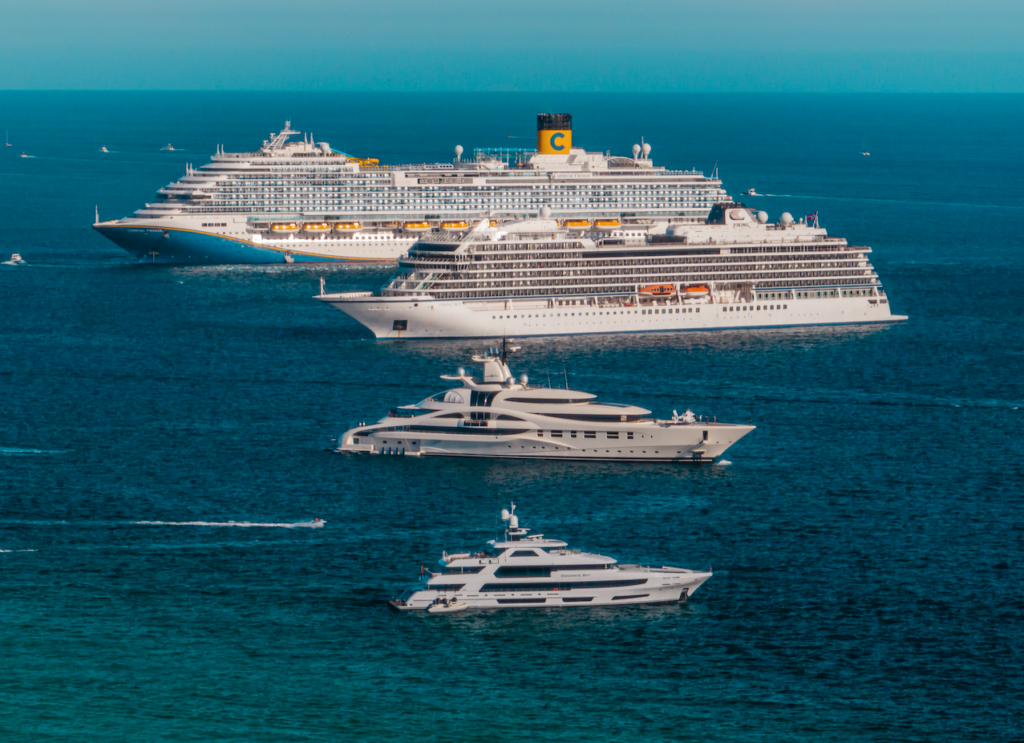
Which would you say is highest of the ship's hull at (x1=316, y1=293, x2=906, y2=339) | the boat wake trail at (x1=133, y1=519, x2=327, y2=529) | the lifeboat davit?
the lifeboat davit

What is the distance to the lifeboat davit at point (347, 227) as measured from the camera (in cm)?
13150

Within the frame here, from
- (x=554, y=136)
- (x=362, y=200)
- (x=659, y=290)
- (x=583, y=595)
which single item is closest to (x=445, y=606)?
(x=583, y=595)

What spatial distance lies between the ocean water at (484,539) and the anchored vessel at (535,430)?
1.10 meters

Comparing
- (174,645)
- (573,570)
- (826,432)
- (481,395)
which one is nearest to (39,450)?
(481,395)

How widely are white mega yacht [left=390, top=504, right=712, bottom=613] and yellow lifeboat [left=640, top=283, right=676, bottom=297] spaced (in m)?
53.0

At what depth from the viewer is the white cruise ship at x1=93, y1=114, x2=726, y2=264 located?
12781 centimetres

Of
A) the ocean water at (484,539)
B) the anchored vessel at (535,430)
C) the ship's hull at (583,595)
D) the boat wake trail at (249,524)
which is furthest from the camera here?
the anchored vessel at (535,430)

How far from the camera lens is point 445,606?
46.1 m

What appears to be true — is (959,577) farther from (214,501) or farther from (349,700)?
(214,501)

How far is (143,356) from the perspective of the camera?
3383 inches

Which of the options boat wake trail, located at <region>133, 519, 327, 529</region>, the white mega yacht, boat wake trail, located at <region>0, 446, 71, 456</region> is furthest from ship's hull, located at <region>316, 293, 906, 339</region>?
the white mega yacht

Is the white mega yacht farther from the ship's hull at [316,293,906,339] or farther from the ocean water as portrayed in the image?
the ship's hull at [316,293,906,339]

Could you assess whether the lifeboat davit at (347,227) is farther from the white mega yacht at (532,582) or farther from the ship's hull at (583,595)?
the ship's hull at (583,595)

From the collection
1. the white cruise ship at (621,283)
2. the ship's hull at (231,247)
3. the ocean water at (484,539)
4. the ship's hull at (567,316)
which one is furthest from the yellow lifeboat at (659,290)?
the ship's hull at (231,247)
